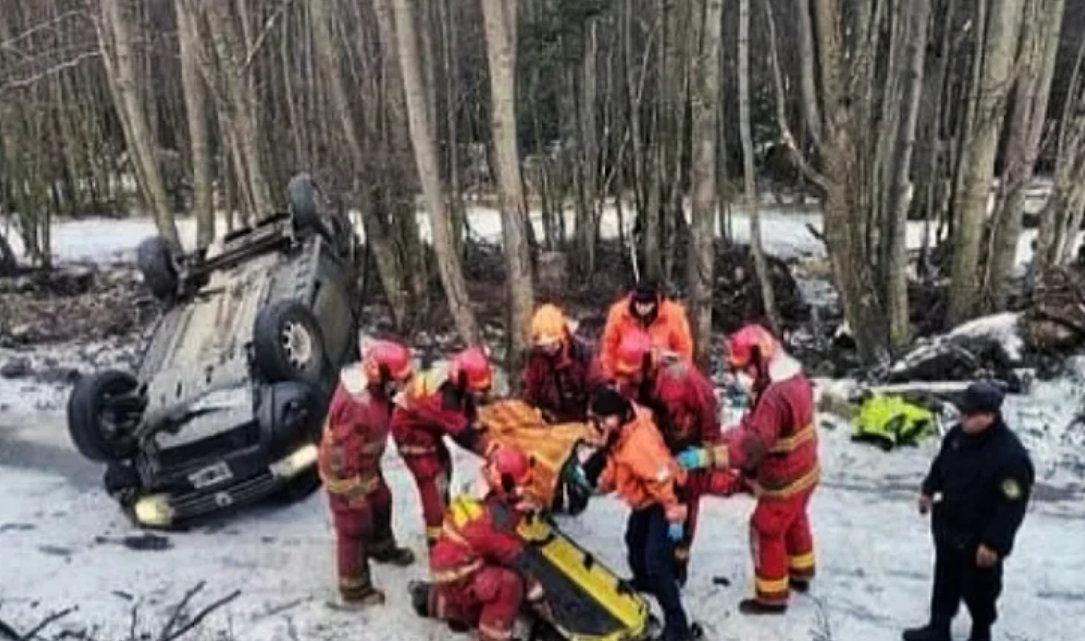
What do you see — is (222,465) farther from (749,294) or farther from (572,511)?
(749,294)

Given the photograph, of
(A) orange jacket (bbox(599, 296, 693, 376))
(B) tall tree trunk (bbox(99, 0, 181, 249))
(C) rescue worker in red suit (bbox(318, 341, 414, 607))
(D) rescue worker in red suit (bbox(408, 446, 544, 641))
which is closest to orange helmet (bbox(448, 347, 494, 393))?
(C) rescue worker in red suit (bbox(318, 341, 414, 607))

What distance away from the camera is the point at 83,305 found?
16250mm

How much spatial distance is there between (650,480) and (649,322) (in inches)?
65.4

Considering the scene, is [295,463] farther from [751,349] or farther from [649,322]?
[751,349]

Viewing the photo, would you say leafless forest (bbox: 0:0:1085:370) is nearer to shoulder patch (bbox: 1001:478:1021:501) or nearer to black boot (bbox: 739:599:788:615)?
black boot (bbox: 739:599:788:615)

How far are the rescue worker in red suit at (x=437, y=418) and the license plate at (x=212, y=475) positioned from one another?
49.5 inches

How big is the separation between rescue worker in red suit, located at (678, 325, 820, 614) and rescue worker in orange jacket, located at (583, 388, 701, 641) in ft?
0.83

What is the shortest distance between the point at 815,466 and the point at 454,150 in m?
10.9

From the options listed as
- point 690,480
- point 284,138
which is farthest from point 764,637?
point 284,138

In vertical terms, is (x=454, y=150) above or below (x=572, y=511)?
above

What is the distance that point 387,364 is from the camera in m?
6.41

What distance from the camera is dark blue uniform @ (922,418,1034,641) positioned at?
538 centimetres

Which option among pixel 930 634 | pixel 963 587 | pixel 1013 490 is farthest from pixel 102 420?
pixel 1013 490

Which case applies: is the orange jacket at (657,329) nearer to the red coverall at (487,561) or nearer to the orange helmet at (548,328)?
the orange helmet at (548,328)
